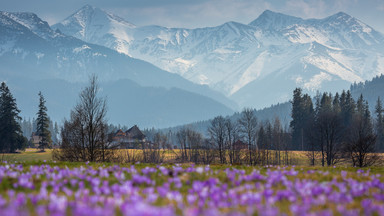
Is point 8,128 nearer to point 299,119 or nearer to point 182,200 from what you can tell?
point 299,119

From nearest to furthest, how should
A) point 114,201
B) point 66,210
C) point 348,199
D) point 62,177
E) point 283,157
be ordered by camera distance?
1. point 66,210
2. point 114,201
3. point 348,199
4. point 62,177
5. point 283,157

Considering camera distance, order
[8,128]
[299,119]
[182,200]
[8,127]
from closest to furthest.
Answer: [182,200], [8,127], [8,128], [299,119]

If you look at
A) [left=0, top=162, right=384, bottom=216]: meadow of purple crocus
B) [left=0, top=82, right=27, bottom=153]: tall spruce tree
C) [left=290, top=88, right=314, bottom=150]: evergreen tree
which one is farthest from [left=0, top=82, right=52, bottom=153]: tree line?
[left=0, top=162, right=384, bottom=216]: meadow of purple crocus

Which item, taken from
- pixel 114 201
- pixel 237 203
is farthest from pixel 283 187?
pixel 114 201

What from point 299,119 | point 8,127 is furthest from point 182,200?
point 299,119

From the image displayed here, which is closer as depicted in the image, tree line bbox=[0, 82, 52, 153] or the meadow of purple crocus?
the meadow of purple crocus

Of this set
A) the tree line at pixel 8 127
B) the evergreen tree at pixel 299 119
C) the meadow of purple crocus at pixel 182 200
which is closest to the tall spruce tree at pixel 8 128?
the tree line at pixel 8 127

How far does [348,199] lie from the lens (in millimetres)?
7770

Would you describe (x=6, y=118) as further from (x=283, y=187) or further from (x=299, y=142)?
(x=283, y=187)

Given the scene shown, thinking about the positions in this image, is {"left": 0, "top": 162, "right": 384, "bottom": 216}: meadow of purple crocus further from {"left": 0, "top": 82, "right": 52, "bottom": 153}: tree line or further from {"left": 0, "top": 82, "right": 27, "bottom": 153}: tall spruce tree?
{"left": 0, "top": 82, "right": 27, "bottom": 153}: tall spruce tree

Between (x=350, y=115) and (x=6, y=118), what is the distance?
113 metres

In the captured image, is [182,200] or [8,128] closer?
[182,200]

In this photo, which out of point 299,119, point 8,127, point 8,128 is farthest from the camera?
point 299,119

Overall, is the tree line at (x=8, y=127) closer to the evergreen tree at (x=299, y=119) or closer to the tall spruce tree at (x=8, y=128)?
the tall spruce tree at (x=8, y=128)
